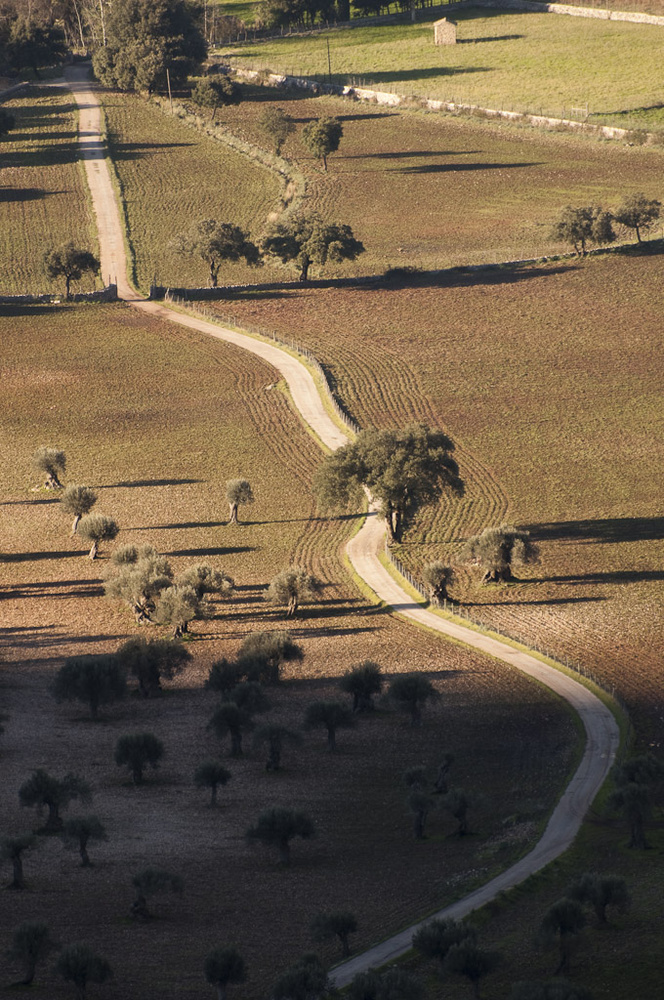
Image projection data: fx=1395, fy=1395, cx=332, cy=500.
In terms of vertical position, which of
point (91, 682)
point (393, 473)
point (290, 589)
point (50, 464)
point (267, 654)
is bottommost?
point (290, 589)

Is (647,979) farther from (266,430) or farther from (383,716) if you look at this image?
(266,430)

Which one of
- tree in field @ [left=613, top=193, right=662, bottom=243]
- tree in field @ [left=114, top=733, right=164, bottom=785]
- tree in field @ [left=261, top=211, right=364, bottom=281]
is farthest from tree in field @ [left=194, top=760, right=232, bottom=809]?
tree in field @ [left=613, top=193, right=662, bottom=243]

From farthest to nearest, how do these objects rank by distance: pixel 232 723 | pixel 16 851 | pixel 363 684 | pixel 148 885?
1. pixel 363 684
2. pixel 232 723
3. pixel 16 851
4. pixel 148 885

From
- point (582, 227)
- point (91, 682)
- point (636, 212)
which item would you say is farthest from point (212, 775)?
point (636, 212)

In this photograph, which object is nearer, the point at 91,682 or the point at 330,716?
the point at 330,716

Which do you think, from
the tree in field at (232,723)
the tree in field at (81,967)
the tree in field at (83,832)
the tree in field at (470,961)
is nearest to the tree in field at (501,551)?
the tree in field at (232,723)

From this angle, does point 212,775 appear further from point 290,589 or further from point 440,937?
point 290,589
